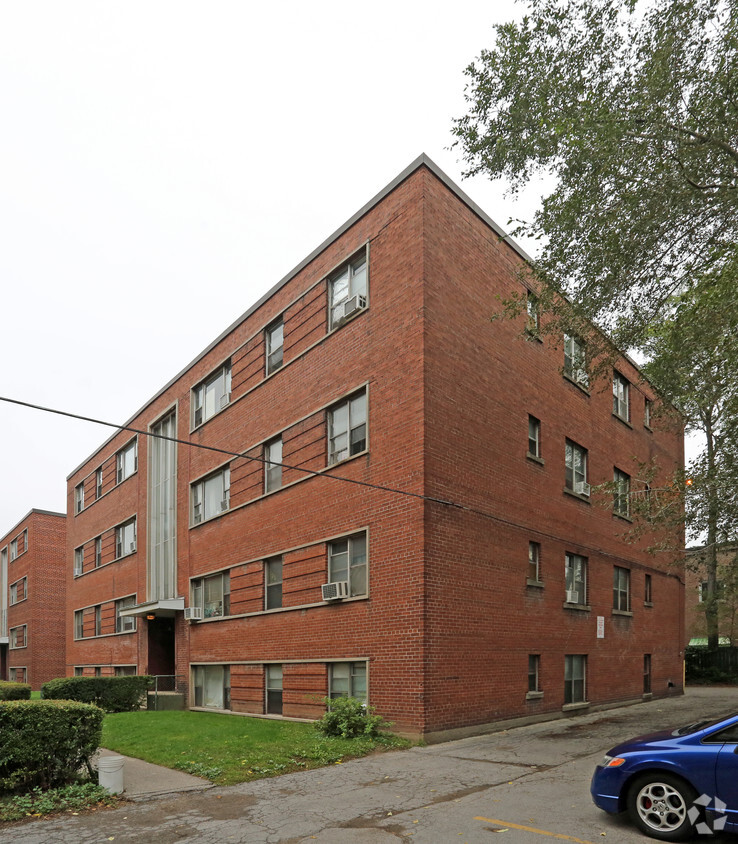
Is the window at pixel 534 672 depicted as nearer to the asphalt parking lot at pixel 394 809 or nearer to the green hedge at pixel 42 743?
the asphalt parking lot at pixel 394 809

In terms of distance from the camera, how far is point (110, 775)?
10742 mm

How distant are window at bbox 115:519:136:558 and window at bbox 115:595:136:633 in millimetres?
1926

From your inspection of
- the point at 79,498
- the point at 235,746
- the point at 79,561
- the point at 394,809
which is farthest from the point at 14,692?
the point at 79,498

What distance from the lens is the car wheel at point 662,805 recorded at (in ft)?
25.8

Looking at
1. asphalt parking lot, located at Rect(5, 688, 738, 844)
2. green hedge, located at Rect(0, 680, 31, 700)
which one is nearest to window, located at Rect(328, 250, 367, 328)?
asphalt parking lot, located at Rect(5, 688, 738, 844)

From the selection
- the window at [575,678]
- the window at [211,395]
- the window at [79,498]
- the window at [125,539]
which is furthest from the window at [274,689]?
the window at [79,498]

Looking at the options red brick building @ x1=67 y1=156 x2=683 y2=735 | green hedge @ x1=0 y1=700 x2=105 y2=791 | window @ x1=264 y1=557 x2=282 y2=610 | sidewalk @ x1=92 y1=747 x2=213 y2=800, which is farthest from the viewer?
window @ x1=264 y1=557 x2=282 y2=610

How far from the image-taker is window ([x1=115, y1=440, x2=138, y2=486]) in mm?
32656

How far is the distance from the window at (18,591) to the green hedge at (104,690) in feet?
99.5

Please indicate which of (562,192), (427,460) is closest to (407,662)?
(427,460)

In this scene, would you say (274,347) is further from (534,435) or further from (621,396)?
(621,396)

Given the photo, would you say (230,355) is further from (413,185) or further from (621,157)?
(621,157)

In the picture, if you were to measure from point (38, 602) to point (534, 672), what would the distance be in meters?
39.4

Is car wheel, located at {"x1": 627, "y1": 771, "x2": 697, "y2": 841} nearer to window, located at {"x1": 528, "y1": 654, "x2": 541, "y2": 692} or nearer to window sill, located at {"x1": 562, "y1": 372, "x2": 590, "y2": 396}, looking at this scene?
window, located at {"x1": 528, "y1": 654, "x2": 541, "y2": 692}
